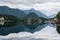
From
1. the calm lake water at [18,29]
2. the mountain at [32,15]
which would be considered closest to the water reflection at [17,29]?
the calm lake water at [18,29]

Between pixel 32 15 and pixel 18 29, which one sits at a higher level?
pixel 32 15

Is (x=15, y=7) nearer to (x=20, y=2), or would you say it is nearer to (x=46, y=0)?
(x=20, y=2)

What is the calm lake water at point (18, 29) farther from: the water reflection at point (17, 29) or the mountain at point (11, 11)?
the mountain at point (11, 11)

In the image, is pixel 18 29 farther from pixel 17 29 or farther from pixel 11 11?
pixel 11 11

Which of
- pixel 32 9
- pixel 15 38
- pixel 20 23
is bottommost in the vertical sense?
pixel 15 38

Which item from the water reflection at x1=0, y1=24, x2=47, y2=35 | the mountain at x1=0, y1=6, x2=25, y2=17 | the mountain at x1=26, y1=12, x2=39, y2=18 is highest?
the mountain at x1=0, y1=6, x2=25, y2=17

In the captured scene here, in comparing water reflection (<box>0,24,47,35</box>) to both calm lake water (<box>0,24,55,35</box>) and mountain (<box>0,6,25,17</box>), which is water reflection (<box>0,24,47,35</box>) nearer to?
calm lake water (<box>0,24,55,35</box>)

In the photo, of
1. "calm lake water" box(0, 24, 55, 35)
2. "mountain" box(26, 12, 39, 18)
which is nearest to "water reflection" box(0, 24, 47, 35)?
"calm lake water" box(0, 24, 55, 35)

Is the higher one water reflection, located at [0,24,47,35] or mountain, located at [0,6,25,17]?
mountain, located at [0,6,25,17]

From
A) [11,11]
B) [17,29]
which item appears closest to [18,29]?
[17,29]

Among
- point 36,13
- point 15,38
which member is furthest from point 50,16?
point 15,38

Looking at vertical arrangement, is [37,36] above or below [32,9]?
below
